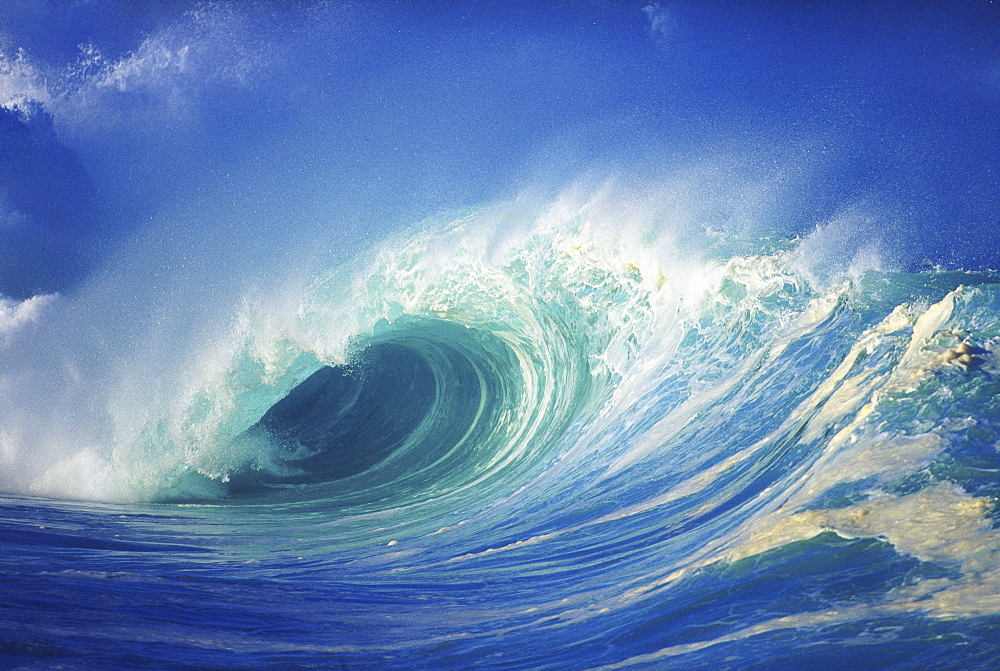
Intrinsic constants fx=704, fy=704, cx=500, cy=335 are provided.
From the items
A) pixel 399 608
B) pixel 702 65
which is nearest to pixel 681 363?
pixel 399 608

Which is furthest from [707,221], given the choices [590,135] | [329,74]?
[329,74]

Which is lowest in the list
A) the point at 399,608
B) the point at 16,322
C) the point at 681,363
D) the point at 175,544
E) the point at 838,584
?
the point at 838,584

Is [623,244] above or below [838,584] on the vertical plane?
above

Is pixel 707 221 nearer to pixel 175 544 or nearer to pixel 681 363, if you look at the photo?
pixel 681 363

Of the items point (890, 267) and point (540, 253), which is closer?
point (890, 267)

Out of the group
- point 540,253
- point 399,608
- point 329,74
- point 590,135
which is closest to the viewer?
point 399,608

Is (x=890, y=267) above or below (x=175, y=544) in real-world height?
above

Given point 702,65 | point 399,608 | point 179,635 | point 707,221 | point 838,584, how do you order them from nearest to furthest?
point 179,635, point 838,584, point 399,608, point 707,221, point 702,65

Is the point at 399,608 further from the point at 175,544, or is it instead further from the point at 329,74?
the point at 329,74

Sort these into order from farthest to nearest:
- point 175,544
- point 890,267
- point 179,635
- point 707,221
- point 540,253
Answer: point 540,253, point 707,221, point 890,267, point 175,544, point 179,635
